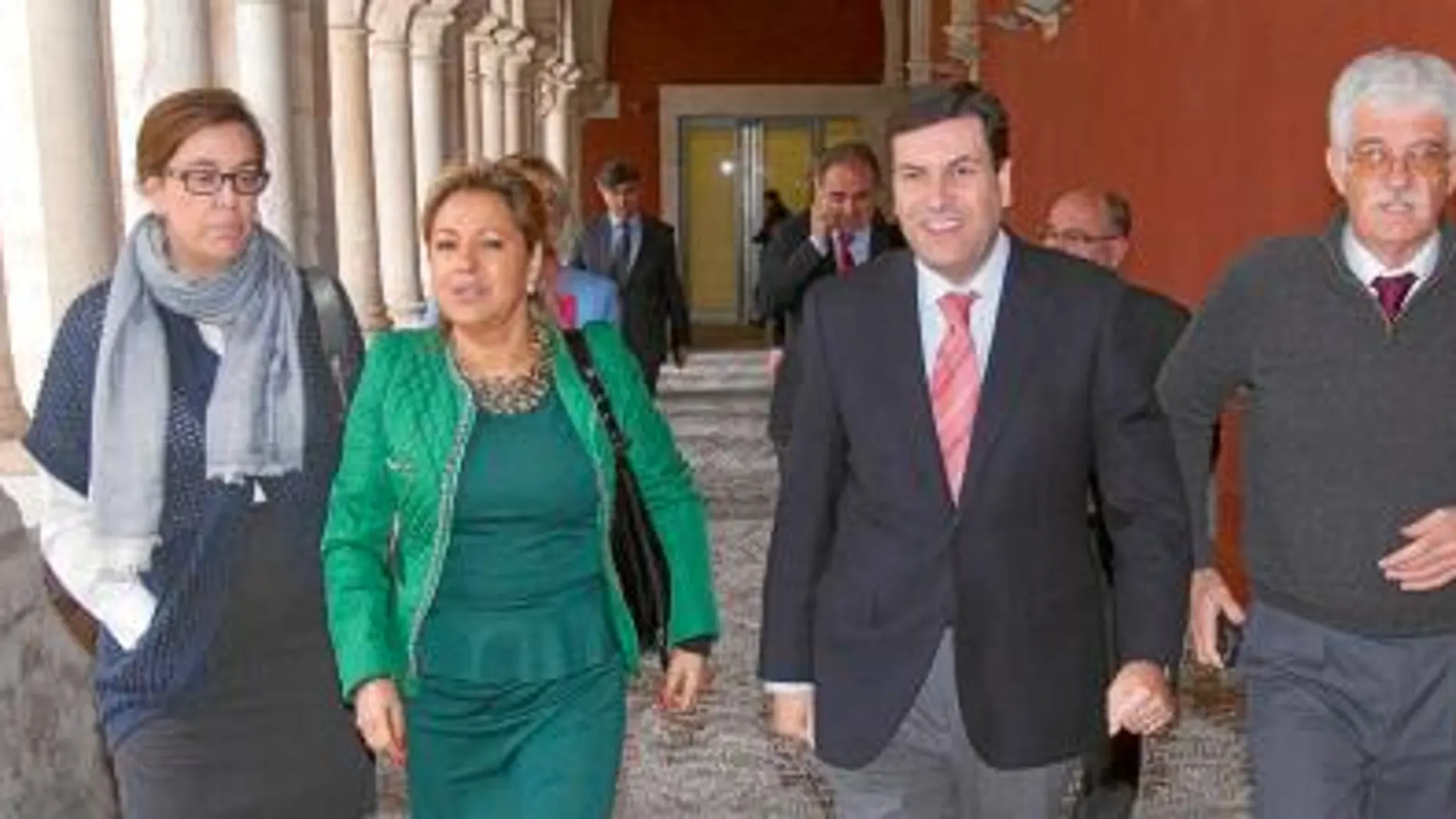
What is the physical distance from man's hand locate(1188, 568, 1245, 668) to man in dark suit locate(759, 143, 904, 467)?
2.36 metres

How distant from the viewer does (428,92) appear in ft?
39.9

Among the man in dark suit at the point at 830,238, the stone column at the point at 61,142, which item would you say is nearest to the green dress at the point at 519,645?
the stone column at the point at 61,142

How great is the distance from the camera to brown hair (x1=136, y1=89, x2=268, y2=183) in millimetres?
2535

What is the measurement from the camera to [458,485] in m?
2.54

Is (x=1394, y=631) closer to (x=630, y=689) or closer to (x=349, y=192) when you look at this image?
(x=630, y=689)

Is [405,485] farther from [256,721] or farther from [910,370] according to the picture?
[910,370]

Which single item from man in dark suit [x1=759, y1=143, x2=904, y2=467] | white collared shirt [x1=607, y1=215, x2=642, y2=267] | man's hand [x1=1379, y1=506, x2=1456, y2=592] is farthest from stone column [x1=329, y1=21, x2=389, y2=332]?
man's hand [x1=1379, y1=506, x2=1456, y2=592]

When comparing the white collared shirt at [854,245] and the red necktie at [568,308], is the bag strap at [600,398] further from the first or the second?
the white collared shirt at [854,245]

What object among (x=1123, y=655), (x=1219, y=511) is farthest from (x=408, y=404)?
(x=1219, y=511)

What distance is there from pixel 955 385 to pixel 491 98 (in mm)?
14357

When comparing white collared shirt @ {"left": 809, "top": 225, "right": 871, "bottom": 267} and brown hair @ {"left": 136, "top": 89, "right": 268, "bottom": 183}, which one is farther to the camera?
white collared shirt @ {"left": 809, "top": 225, "right": 871, "bottom": 267}

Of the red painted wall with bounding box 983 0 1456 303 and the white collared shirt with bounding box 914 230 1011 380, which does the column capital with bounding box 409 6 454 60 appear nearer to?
the red painted wall with bounding box 983 0 1456 303

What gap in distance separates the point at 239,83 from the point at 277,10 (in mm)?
297

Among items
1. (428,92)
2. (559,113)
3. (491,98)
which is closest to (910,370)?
(428,92)
